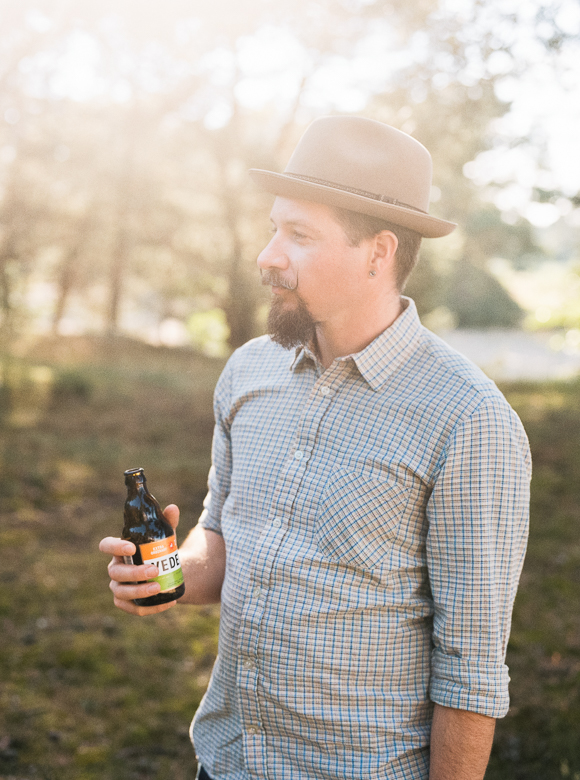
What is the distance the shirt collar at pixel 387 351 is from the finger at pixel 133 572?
0.84 metres

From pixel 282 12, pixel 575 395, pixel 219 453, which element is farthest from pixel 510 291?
pixel 219 453

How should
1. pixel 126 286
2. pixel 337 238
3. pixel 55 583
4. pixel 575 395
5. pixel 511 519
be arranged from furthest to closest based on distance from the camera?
pixel 126 286, pixel 575 395, pixel 55 583, pixel 337 238, pixel 511 519

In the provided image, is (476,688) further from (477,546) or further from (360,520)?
(360,520)

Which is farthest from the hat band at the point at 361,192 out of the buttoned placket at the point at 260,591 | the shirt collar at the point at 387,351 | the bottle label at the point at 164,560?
the bottle label at the point at 164,560

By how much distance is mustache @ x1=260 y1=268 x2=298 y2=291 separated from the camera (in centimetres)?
203

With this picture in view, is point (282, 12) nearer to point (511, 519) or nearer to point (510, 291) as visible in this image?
point (511, 519)

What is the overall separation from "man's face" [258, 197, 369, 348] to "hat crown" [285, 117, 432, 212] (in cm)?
12

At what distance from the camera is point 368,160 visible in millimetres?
2031

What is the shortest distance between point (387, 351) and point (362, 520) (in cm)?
52

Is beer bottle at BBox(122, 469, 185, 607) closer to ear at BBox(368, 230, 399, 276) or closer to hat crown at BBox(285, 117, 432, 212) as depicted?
ear at BBox(368, 230, 399, 276)

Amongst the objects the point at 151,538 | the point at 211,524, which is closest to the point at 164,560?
the point at 151,538

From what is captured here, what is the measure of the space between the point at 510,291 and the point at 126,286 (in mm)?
18959

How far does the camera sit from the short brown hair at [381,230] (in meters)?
2.03

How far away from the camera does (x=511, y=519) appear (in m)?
1.80
